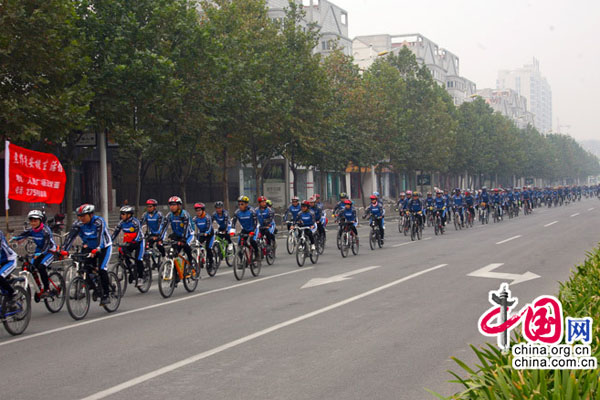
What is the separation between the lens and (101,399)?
21.3ft

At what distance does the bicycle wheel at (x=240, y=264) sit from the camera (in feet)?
52.4

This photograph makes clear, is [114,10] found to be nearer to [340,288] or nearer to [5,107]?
[5,107]

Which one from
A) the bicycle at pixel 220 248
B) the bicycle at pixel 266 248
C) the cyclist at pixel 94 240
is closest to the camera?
the cyclist at pixel 94 240

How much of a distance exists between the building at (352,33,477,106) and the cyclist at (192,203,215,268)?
77.1 m

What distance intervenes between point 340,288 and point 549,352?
33.8 ft

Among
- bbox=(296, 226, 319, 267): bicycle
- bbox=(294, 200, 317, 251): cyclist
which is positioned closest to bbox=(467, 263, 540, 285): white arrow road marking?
bbox=(296, 226, 319, 267): bicycle

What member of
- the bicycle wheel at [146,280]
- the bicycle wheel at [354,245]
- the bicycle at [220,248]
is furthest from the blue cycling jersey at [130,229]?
the bicycle wheel at [354,245]

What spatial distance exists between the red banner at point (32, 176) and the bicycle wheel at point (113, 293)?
5012 mm

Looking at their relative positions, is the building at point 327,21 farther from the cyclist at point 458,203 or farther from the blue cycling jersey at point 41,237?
the blue cycling jersey at point 41,237

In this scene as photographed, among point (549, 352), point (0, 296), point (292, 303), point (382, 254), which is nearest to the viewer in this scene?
point (549, 352)

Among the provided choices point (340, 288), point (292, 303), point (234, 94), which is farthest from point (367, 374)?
point (234, 94)

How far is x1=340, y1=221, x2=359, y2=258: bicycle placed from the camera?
21.0 metres

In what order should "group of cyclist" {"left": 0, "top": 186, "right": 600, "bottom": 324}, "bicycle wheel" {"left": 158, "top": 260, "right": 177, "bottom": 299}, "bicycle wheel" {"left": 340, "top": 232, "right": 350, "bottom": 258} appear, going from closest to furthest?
1. "group of cyclist" {"left": 0, "top": 186, "right": 600, "bottom": 324}
2. "bicycle wheel" {"left": 158, "top": 260, "right": 177, "bottom": 299}
3. "bicycle wheel" {"left": 340, "top": 232, "right": 350, "bottom": 258}

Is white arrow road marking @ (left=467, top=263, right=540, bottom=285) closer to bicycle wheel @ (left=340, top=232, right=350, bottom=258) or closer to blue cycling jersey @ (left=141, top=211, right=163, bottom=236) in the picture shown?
bicycle wheel @ (left=340, top=232, right=350, bottom=258)
